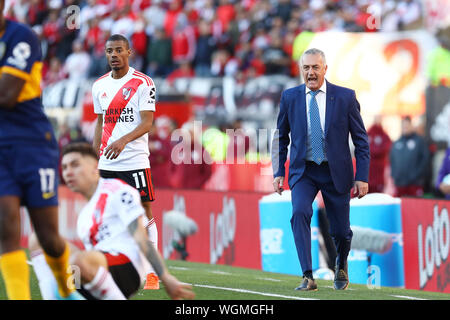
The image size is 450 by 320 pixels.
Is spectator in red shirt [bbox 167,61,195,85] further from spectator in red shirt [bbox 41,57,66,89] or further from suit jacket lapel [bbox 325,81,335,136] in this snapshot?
suit jacket lapel [bbox 325,81,335,136]

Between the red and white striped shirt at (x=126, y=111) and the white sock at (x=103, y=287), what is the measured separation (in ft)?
8.43

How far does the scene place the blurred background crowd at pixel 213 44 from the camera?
16.5 m

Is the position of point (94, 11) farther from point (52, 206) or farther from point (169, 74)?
point (52, 206)

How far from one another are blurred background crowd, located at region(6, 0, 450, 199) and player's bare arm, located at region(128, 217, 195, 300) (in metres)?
9.76

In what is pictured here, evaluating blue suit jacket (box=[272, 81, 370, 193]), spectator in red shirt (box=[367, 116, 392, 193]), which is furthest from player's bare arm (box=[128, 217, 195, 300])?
spectator in red shirt (box=[367, 116, 392, 193])

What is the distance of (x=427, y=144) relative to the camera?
1622 centimetres

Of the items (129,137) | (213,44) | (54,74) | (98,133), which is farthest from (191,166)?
(54,74)

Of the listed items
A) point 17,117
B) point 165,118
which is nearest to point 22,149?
point 17,117

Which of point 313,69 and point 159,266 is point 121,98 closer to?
point 313,69

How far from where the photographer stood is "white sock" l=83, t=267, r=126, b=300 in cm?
612

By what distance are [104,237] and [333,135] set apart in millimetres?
2943

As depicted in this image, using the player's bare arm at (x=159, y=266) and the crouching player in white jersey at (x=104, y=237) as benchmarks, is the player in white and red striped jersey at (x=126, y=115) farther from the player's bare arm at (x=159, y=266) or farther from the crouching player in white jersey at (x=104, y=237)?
the player's bare arm at (x=159, y=266)

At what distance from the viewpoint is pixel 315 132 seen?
28.8 feet

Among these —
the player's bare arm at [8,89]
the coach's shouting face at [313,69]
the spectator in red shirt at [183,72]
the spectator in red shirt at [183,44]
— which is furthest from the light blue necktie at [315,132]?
the spectator in red shirt at [183,44]
